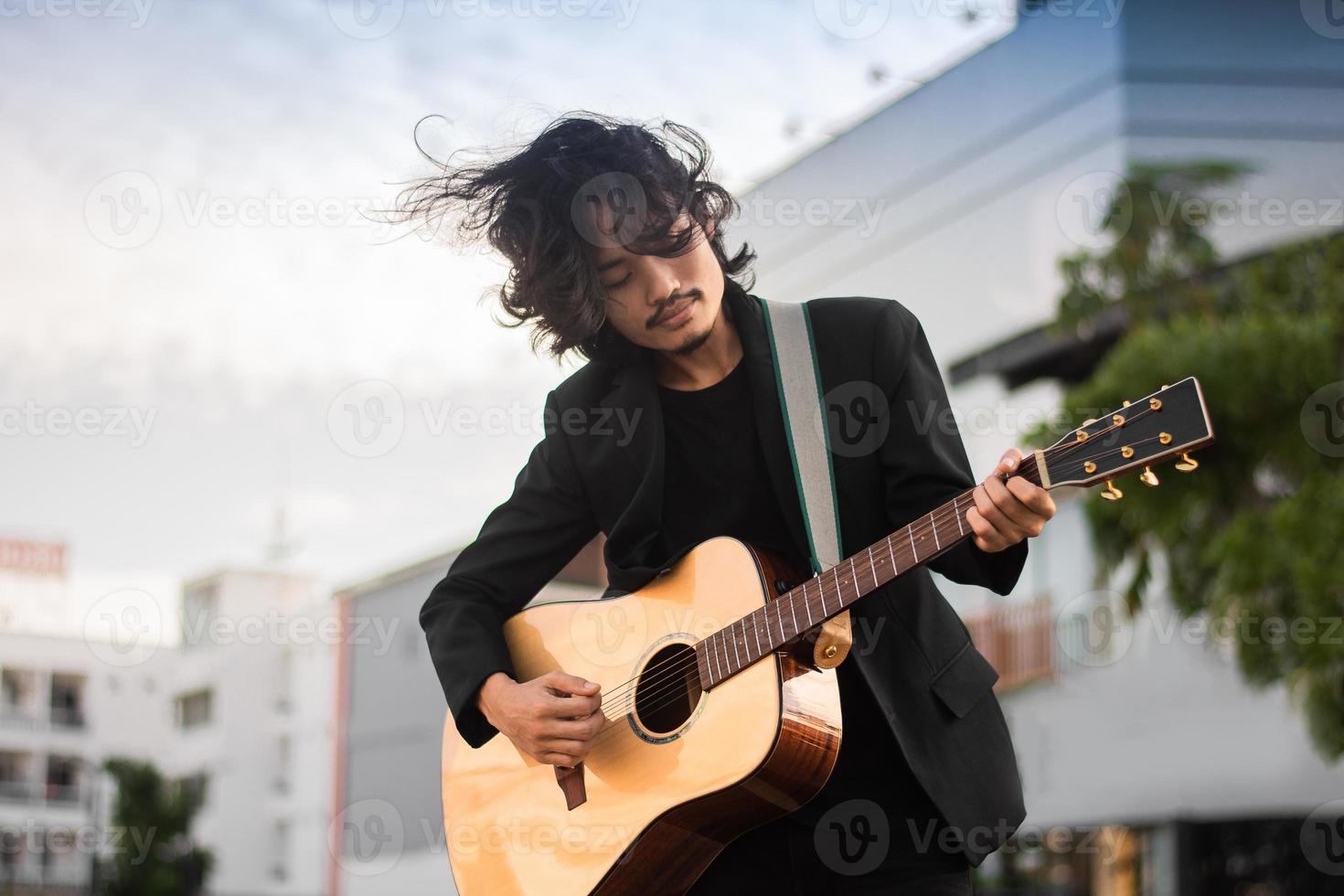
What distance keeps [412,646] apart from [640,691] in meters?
28.5

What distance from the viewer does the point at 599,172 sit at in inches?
115

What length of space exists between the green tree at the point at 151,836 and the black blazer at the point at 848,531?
123ft

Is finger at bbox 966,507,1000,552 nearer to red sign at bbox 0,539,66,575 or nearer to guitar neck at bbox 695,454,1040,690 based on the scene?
guitar neck at bbox 695,454,1040,690

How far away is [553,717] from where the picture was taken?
2629 mm

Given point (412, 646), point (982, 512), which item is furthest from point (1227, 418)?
point (412, 646)

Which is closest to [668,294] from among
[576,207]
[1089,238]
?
[576,207]

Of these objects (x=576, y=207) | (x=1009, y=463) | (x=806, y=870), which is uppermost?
(x=576, y=207)

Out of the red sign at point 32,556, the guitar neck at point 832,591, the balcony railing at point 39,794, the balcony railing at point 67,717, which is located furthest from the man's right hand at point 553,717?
the red sign at point 32,556

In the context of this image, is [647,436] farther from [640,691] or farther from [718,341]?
[640,691]

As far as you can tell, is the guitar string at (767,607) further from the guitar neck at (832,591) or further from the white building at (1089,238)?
the white building at (1089,238)

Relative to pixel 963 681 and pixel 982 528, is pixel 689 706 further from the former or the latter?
pixel 982 528

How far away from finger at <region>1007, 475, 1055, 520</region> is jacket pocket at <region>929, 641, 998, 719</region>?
38cm

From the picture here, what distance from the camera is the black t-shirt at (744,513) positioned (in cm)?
236

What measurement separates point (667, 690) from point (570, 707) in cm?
20
